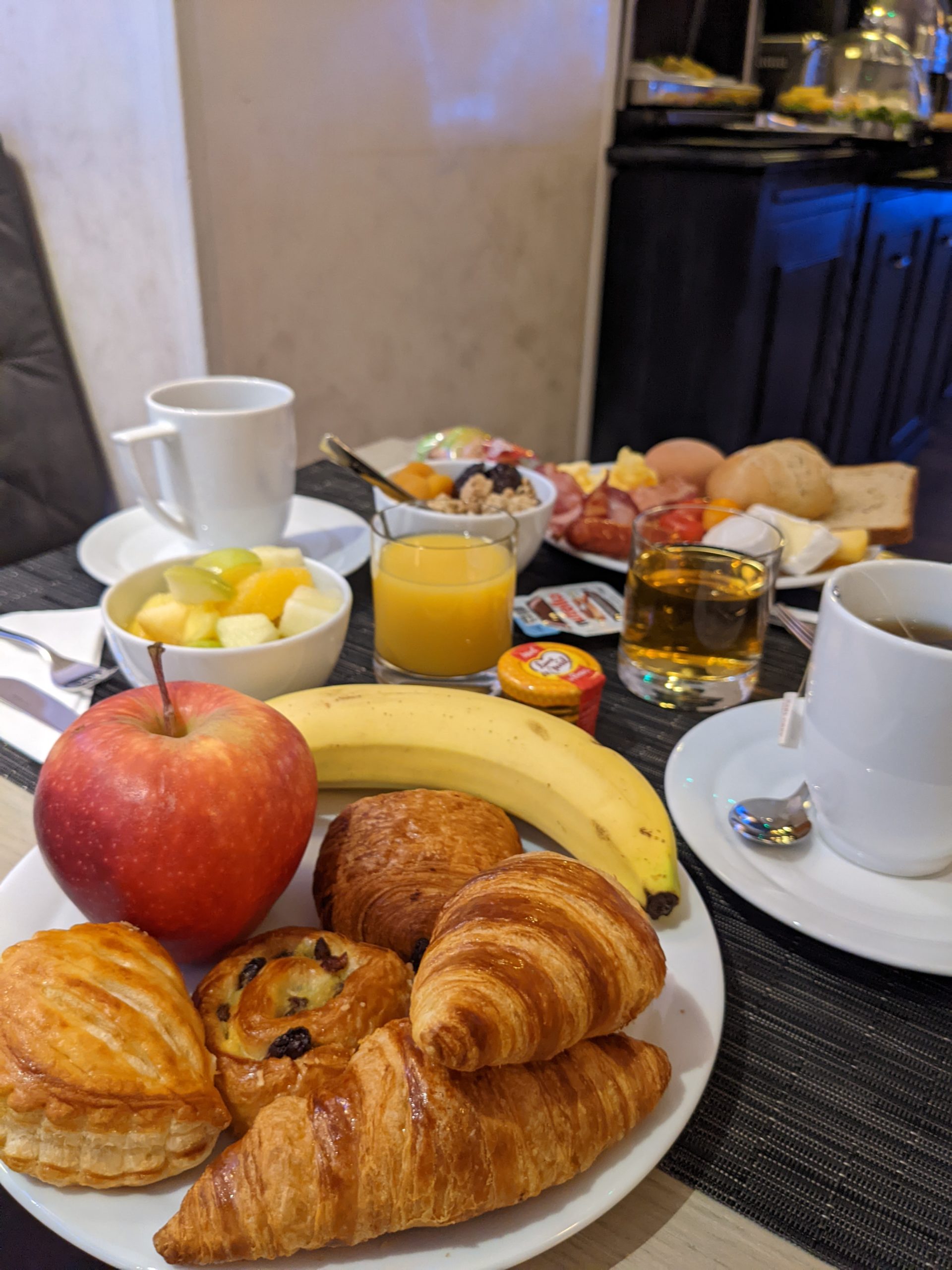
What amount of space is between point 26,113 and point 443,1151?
2140 mm

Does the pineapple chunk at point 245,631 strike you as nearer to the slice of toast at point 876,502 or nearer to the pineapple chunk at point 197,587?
the pineapple chunk at point 197,587

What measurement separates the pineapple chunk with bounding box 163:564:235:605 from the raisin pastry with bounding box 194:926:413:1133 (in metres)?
0.39

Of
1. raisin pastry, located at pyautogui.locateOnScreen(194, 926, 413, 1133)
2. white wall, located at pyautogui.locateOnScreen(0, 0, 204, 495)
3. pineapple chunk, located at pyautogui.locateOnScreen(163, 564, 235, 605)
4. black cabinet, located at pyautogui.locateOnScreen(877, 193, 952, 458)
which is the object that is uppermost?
white wall, located at pyautogui.locateOnScreen(0, 0, 204, 495)

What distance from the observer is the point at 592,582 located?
111cm

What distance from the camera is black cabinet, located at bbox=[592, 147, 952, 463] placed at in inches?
106

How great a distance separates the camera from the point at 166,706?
0.63 metres

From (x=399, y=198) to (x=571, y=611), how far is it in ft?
5.42

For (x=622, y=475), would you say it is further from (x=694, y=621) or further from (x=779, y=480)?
(x=694, y=621)

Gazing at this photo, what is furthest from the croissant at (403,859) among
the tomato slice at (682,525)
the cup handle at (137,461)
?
the cup handle at (137,461)

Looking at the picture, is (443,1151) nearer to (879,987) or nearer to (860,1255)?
(860,1255)

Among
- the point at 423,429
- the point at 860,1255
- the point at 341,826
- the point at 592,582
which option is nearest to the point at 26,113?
the point at 423,429

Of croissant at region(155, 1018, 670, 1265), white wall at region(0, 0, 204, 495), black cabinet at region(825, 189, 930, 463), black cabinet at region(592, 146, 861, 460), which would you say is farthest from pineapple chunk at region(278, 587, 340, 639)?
black cabinet at region(825, 189, 930, 463)

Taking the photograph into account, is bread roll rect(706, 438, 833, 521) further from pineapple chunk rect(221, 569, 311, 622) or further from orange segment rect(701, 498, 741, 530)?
pineapple chunk rect(221, 569, 311, 622)

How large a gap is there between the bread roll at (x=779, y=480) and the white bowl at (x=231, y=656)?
613 millimetres
